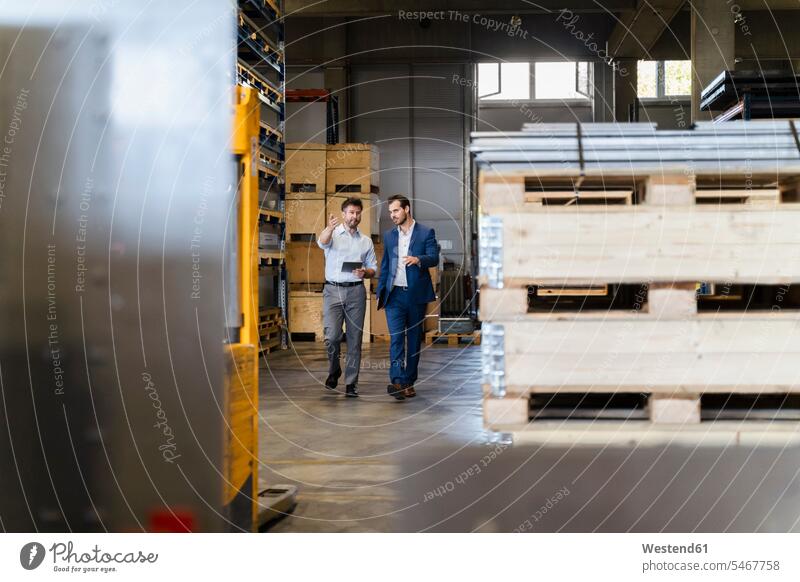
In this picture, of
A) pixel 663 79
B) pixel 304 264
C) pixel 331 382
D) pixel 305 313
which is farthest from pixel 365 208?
pixel 663 79

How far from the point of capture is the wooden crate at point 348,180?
13164 millimetres

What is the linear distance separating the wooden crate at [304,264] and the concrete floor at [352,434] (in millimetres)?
3530

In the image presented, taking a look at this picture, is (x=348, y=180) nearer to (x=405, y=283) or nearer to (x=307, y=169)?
(x=307, y=169)

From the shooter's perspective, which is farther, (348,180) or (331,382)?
(348,180)

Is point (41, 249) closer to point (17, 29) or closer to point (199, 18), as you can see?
point (17, 29)

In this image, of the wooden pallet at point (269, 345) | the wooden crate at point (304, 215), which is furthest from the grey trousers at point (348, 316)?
the wooden crate at point (304, 215)

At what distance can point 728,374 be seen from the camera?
389cm

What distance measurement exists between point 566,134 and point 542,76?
19234mm

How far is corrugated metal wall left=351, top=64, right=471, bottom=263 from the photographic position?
20.3 metres

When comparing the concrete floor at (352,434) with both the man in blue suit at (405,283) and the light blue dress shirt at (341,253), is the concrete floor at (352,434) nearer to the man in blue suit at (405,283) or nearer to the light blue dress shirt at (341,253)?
the man in blue suit at (405,283)

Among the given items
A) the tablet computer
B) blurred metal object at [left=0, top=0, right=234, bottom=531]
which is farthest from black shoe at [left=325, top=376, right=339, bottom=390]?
blurred metal object at [left=0, top=0, right=234, bottom=531]

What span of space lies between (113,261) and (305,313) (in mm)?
10606

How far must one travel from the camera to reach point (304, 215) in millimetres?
13328

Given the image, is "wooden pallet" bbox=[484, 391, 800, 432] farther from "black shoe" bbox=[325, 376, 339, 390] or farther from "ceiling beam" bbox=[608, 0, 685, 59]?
"ceiling beam" bbox=[608, 0, 685, 59]
